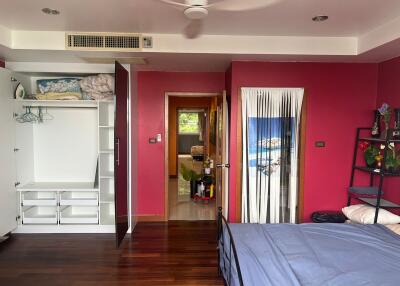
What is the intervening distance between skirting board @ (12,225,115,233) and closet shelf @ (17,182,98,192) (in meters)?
0.53

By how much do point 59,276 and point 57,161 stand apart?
1836 mm

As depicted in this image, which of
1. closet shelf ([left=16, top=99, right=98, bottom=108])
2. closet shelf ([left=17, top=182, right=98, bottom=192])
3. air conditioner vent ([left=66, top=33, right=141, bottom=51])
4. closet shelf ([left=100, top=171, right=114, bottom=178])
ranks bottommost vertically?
closet shelf ([left=17, top=182, right=98, bottom=192])

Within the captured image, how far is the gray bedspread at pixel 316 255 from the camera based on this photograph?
1737mm

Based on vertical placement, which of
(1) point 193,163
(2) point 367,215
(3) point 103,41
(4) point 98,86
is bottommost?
(1) point 193,163

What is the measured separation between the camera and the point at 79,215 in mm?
4145

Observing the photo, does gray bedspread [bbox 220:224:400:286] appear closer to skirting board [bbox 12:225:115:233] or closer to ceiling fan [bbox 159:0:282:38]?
ceiling fan [bbox 159:0:282:38]

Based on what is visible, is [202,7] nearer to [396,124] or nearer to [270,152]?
[270,152]

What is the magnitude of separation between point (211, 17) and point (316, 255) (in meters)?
2.16

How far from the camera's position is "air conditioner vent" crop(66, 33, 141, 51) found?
3.14 meters

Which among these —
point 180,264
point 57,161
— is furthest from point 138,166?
point 180,264

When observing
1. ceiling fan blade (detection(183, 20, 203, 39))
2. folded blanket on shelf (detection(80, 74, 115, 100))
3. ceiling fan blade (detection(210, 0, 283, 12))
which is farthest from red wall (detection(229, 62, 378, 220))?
folded blanket on shelf (detection(80, 74, 115, 100))

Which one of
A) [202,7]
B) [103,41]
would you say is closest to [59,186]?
[103,41]

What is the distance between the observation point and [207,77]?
4.54 meters

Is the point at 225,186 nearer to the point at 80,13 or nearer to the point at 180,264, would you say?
the point at 180,264
